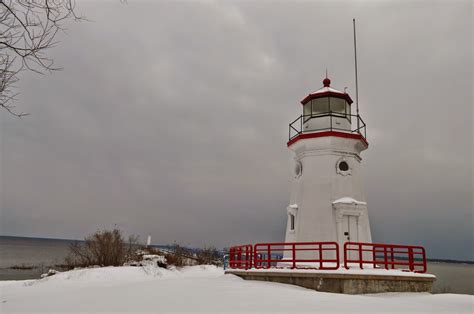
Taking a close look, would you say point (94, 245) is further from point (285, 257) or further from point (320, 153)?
point (320, 153)

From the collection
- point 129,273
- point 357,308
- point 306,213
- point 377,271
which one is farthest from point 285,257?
point 129,273

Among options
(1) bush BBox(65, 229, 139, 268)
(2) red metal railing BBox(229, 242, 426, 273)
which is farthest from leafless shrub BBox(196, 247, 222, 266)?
(2) red metal railing BBox(229, 242, 426, 273)

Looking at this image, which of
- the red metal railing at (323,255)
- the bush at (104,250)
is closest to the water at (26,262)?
the bush at (104,250)

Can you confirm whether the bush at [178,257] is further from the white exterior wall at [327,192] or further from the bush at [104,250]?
the white exterior wall at [327,192]

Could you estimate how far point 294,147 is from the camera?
18062 mm

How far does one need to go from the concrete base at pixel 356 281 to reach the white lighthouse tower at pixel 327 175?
3313 mm

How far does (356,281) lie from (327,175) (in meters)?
5.65

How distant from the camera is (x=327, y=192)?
16500 mm

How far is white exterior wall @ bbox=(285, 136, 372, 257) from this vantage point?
1602 centimetres

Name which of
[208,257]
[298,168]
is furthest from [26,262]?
[298,168]

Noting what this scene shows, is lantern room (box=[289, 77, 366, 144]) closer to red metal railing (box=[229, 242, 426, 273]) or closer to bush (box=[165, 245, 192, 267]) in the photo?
red metal railing (box=[229, 242, 426, 273])

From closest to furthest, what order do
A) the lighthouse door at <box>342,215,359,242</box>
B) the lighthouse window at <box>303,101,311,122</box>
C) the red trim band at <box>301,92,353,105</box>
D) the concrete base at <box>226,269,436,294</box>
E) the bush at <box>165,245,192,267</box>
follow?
the concrete base at <box>226,269,436,294</box> < the lighthouse door at <box>342,215,359,242</box> < the red trim band at <box>301,92,353,105</box> < the lighthouse window at <box>303,101,311,122</box> < the bush at <box>165,245,192,267</box>

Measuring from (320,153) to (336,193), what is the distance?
2.00 m

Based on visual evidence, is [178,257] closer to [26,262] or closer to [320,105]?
[320,105]
